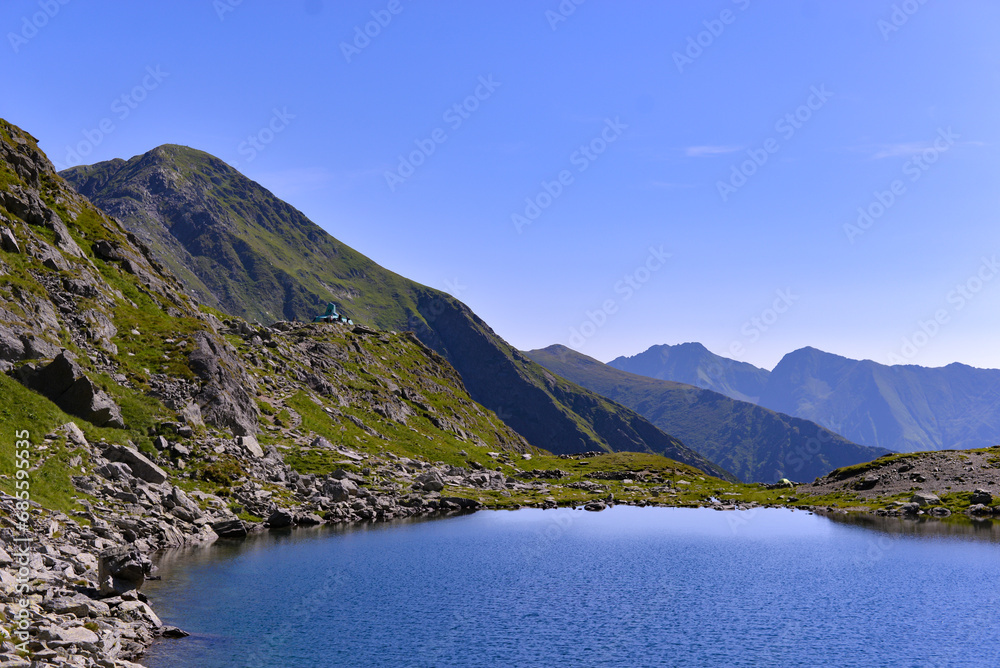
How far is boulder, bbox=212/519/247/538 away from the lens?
8450cm

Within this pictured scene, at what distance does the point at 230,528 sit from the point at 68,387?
26700mm

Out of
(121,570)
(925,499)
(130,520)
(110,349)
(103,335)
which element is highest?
(103,335)

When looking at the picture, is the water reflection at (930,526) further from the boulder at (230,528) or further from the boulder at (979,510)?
the boulder at (230,528)

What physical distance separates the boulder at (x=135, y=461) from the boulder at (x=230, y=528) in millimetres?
9726

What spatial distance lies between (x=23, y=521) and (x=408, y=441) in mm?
119946

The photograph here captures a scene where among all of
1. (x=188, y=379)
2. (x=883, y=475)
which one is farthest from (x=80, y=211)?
(x=883, y=475)

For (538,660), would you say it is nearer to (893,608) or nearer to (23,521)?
(893,608)

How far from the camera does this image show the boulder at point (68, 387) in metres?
78.2

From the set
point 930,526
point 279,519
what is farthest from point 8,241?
point 930,526

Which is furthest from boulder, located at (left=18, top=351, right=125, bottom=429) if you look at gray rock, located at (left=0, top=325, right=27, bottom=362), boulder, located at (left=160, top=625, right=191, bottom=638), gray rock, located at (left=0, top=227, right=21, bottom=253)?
boulder, located at (left=160, top=625, right=191, bottom=638)

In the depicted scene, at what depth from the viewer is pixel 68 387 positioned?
80.1 m

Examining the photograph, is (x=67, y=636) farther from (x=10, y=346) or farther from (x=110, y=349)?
(x=110, y=349)

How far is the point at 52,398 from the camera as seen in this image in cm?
7875

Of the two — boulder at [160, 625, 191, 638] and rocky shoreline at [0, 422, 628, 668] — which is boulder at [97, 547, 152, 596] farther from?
boulder at [160, 625, 191, 638]
